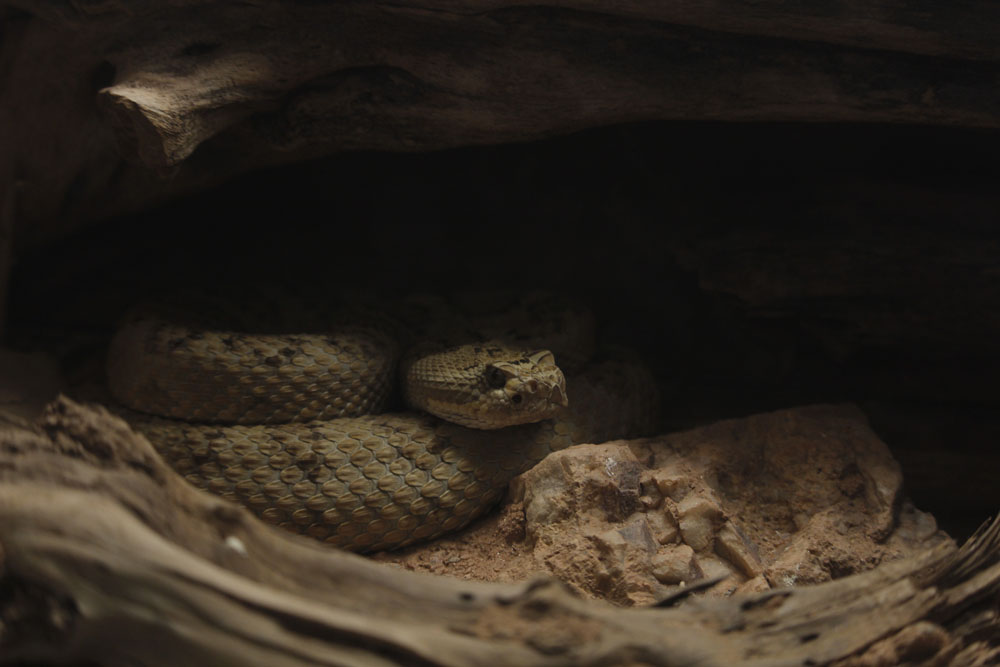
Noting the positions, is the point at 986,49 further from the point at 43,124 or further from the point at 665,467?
the point at 43,124

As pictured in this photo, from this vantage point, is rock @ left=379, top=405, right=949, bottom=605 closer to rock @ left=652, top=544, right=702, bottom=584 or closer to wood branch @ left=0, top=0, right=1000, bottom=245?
rock @ left=652, top=544, right=702, bottom=584

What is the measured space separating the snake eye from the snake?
10 mm

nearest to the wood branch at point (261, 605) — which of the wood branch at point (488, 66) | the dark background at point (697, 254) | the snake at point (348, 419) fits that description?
the snake at point (348, 419)

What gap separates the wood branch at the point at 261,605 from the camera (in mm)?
2242

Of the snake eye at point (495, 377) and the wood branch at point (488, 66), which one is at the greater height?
the wood branch at point (488, 66)

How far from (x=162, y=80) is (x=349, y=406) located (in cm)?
187

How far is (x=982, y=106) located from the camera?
3.88 metres

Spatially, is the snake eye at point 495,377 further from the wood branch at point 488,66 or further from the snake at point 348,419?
the wood branch at point 488,66

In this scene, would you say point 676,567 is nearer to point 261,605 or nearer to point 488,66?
point 261,605

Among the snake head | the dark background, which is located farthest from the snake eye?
the dark background

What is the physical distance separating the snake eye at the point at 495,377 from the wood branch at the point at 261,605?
5.97 ft

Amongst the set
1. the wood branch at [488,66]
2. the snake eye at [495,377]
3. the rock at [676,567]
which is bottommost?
the rock at [676,567]

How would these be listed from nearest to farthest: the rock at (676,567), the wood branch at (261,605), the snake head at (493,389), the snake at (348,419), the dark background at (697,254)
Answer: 1. the wood branch at (261,605)
2. the rock at (676,567)
3. the snake at (348,419)
4. the snake head at (493,389)
5. the dark background at (697,254)

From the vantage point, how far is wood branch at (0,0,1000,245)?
3.70 meters
